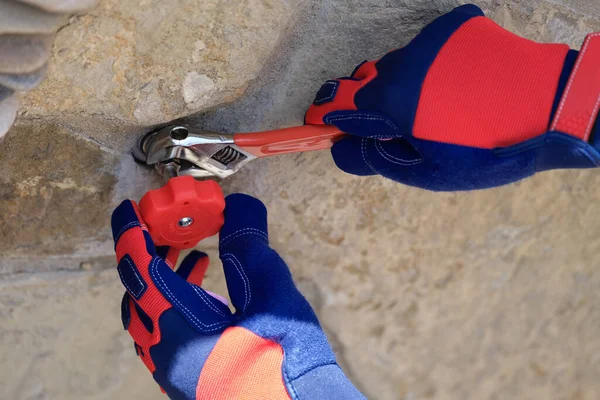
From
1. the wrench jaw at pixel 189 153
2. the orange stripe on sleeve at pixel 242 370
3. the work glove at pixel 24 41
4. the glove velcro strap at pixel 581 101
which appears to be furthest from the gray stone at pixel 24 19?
the glove velcro strap at pixel 581 101

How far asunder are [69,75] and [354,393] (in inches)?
17.4

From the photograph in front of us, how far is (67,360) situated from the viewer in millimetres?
988

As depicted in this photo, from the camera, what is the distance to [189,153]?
85 cm

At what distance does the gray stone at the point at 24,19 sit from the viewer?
21.3 inches

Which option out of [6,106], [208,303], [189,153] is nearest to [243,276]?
[208,303]

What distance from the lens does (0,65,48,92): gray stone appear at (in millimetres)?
579

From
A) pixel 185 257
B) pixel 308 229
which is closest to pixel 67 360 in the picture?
pixel 185 257

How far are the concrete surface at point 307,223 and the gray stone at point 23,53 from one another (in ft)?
0.24

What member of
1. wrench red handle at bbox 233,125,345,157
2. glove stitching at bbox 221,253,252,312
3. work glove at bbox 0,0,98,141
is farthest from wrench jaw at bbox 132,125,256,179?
work glove at bbox 0,0,98,141

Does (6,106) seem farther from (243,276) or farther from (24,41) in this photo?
(243,276)

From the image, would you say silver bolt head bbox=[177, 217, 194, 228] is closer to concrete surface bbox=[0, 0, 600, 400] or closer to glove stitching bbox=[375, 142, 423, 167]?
concrete surface bbox=[0, 0, 600, 400]

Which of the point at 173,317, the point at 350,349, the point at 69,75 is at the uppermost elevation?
the point at 69,75

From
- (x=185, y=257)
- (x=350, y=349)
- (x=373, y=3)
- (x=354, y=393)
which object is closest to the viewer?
(x=354, y=393)

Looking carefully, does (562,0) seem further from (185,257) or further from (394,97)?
(185,257)
